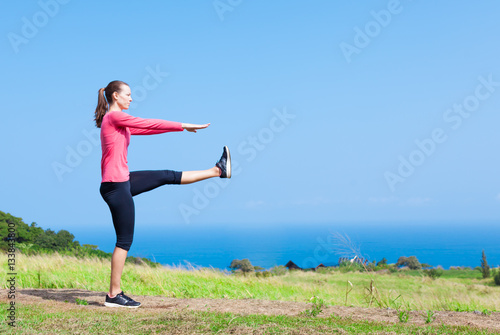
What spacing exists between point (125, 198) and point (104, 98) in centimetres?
Result: 118

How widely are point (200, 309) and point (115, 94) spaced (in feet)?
8.35

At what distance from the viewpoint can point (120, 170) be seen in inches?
192

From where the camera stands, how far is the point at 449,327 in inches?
170

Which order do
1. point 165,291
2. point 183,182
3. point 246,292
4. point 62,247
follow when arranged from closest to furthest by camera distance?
point 183,182
point 165,291
point 246,292
point 62,247

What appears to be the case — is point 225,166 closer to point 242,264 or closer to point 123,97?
point 123,97

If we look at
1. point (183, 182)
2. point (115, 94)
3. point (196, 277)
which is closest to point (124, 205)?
point (183, 182)

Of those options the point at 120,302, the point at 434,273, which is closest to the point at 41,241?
the point at 120,302

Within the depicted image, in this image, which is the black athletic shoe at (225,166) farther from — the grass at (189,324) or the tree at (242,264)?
the tree at (242,264)

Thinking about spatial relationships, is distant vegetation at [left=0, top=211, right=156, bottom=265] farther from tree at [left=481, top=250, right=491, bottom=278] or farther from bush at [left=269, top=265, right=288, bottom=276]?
tree at [left=481, top=250, right=491, bottom=278]

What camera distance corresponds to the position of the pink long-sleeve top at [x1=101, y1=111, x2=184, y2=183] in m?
4.83

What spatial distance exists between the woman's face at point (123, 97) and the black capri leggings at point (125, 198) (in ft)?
2.54

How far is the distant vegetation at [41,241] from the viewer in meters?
13.5

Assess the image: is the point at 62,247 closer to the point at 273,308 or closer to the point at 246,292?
the point at 246,292

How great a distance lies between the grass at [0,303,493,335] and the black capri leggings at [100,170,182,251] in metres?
0.80
